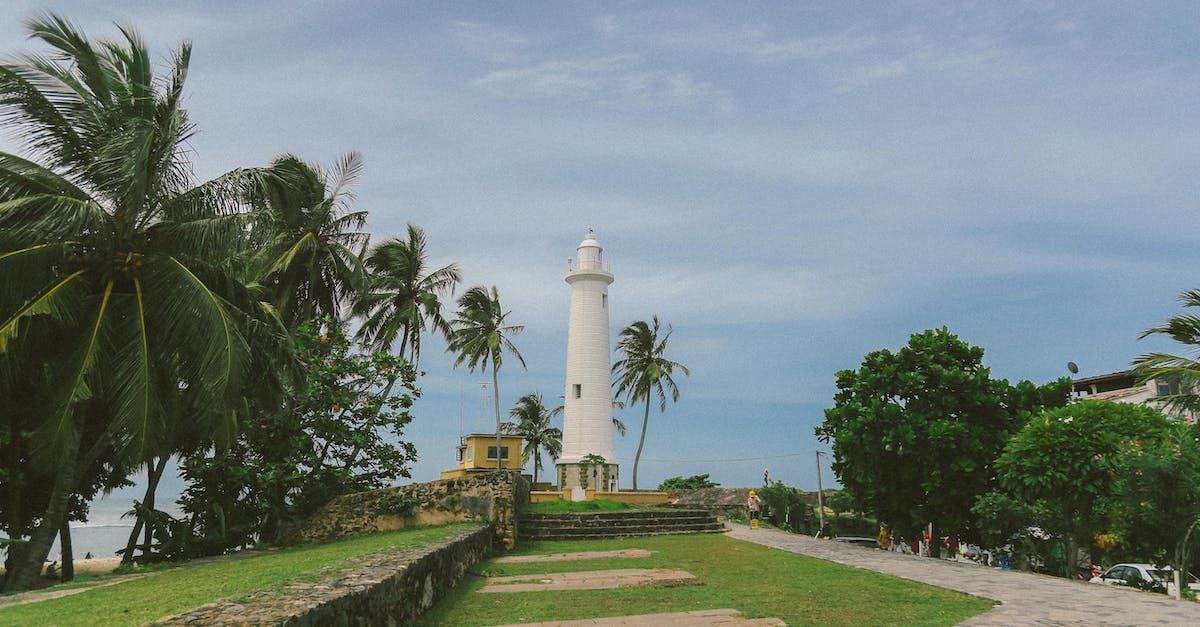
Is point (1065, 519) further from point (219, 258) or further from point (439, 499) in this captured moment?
point (219, 258)

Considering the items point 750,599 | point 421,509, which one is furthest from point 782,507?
point 750,599

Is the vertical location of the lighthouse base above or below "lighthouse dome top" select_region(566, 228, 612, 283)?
below

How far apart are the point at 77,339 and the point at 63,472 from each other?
2.52 m

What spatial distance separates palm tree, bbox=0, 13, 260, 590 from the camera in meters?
11.2

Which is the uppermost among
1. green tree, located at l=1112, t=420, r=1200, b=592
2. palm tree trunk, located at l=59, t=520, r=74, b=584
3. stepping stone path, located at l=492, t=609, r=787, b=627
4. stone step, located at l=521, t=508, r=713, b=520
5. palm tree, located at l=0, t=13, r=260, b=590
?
palm tree, located at l=0, t=13, r=260, b=590

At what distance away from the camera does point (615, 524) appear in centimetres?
1958

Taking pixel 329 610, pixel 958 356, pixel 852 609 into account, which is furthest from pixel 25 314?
pixel 958 356

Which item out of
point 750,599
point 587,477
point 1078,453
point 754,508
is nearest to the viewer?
point 750,599

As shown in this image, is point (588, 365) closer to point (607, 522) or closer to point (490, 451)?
point (490, 451)

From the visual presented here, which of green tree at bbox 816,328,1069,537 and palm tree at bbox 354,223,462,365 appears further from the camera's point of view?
palm tree at bbox 354,223,462,365

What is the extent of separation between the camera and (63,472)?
12656 millimetres

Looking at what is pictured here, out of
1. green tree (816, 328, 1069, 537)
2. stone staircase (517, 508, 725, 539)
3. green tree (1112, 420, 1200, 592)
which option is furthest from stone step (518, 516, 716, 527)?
green tree (1112, 420, 1200, 592)

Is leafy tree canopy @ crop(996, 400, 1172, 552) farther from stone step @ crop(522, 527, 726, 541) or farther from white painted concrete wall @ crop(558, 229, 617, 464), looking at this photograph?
white painted concrete wall @ crop(558, 229, 617, 464)

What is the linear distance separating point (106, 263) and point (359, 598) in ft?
33.2
